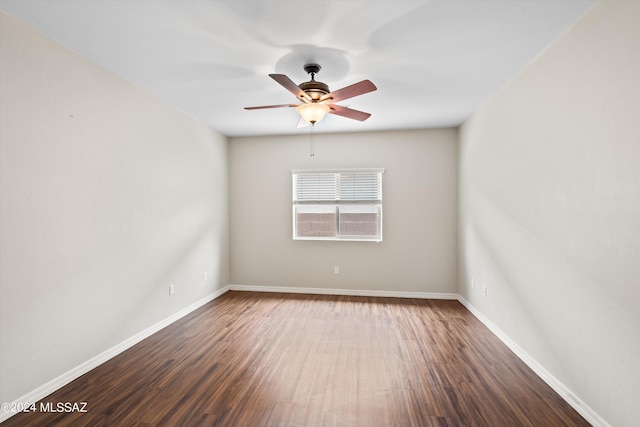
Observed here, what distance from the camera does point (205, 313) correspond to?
389cm

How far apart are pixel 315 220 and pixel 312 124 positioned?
90.1 inches

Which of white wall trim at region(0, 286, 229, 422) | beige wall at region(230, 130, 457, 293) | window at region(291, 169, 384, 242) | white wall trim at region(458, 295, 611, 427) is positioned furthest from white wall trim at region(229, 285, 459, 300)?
white wall trim at region(0, 286, 229, 422)

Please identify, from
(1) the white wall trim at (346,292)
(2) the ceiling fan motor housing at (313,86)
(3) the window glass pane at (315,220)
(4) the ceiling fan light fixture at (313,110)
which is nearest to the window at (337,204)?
(3) the window glass pane at (315,220)

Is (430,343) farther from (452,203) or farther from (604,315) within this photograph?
(452,203)

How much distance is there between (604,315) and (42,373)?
3.69 metres

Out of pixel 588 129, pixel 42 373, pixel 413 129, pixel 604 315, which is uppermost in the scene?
pixel 413 129

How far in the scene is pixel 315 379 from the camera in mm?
2348

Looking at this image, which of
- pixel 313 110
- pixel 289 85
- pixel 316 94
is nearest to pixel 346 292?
pixel 313 110

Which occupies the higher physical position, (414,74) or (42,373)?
(414,74)

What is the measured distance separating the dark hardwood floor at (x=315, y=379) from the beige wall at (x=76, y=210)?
338 mm

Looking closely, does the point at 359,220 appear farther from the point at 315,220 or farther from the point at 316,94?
the point at 316,94

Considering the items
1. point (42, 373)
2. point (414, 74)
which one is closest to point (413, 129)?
point (414, 74)

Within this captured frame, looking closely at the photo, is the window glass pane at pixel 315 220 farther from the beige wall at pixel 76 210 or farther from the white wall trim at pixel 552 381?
the white wall trim at pixel 552 381

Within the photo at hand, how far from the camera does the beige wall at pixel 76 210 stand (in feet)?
6.46
